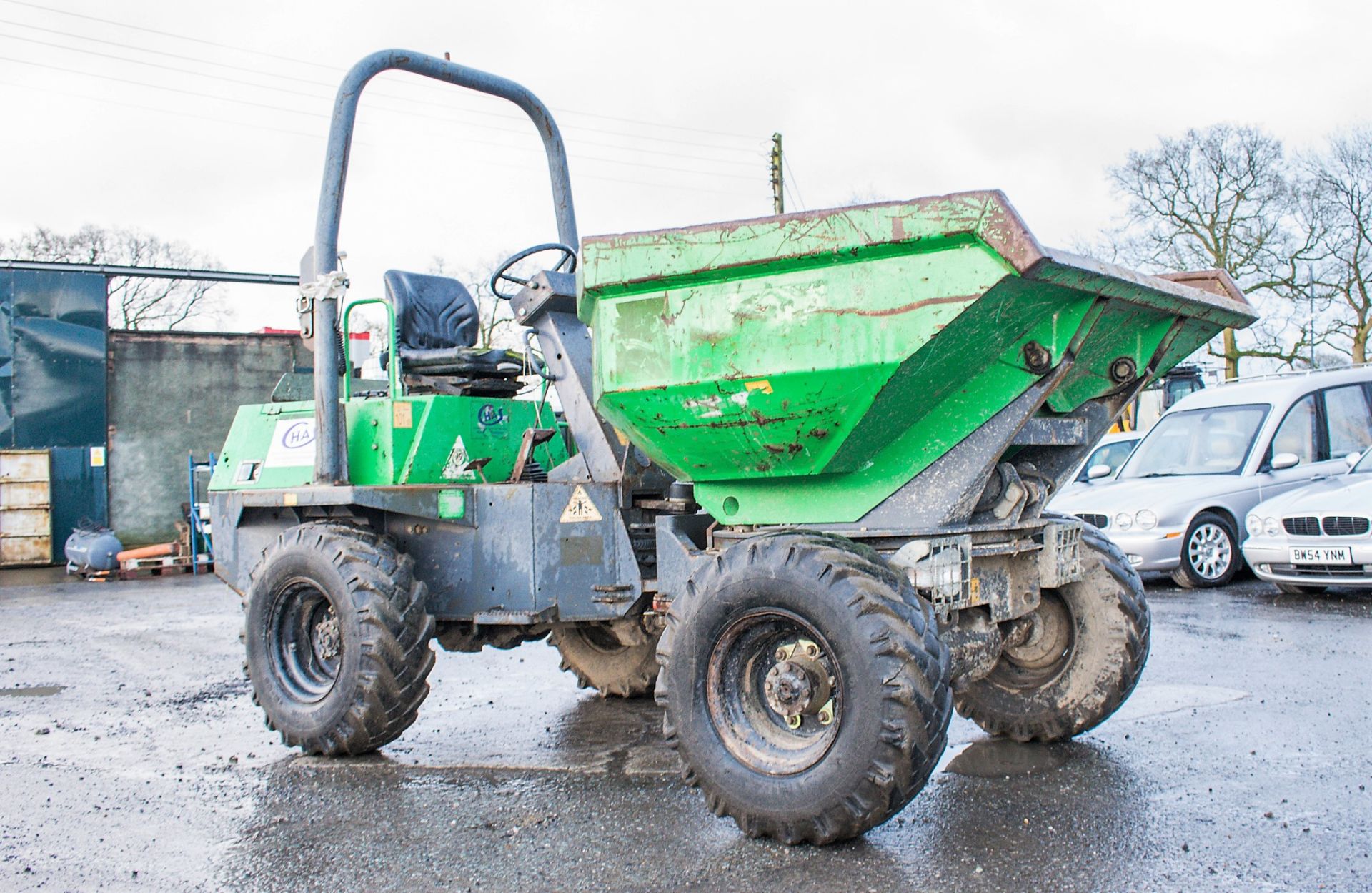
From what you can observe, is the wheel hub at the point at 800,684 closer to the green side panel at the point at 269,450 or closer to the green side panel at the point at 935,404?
the green side panel at the point at 935,404

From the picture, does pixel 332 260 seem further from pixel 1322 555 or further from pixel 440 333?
pixel 1322 555

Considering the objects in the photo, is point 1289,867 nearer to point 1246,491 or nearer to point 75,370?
point 1246,491

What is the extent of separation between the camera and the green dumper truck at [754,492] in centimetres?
386

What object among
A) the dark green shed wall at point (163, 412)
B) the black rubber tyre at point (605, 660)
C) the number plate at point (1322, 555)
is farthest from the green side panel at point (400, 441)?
the dark green shed wall at point (163, 412)

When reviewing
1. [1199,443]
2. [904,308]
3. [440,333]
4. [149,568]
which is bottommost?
[149,568]

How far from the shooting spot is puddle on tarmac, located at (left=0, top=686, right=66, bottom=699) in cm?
737

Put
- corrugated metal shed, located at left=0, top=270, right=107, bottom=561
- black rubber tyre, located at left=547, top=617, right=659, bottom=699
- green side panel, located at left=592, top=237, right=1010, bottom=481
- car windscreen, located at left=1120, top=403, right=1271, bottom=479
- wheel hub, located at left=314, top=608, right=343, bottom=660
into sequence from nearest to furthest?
green side panel, located at left=592, top=237, right=1010, bottom=481 < wheel hub, located at left=314, top=608, right=343, bottom=660 < black rubber tyre, located at left=547, top=617, right=659, bottom=699 < car windscreen, located at left=1120, top=403, right=1271, bottom=479 < corrugated metal shed, located at left=0, top=270, right=107, bottom=561

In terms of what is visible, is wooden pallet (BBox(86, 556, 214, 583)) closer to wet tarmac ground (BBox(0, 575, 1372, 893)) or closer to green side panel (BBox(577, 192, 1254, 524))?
wet tarmac ground (BBox(0, 575, 1372, 893))

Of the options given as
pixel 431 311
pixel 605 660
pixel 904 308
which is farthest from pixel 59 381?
pixel 904 308

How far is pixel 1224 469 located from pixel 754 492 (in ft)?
27.7

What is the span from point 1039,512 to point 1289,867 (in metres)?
1.58

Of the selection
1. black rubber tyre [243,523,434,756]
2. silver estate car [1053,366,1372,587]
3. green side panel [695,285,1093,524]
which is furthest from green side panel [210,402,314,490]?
silver estate car [1053,366,1372,587]

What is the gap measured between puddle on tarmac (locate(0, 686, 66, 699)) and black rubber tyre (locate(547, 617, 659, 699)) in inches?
132

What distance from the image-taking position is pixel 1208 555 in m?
11.0
